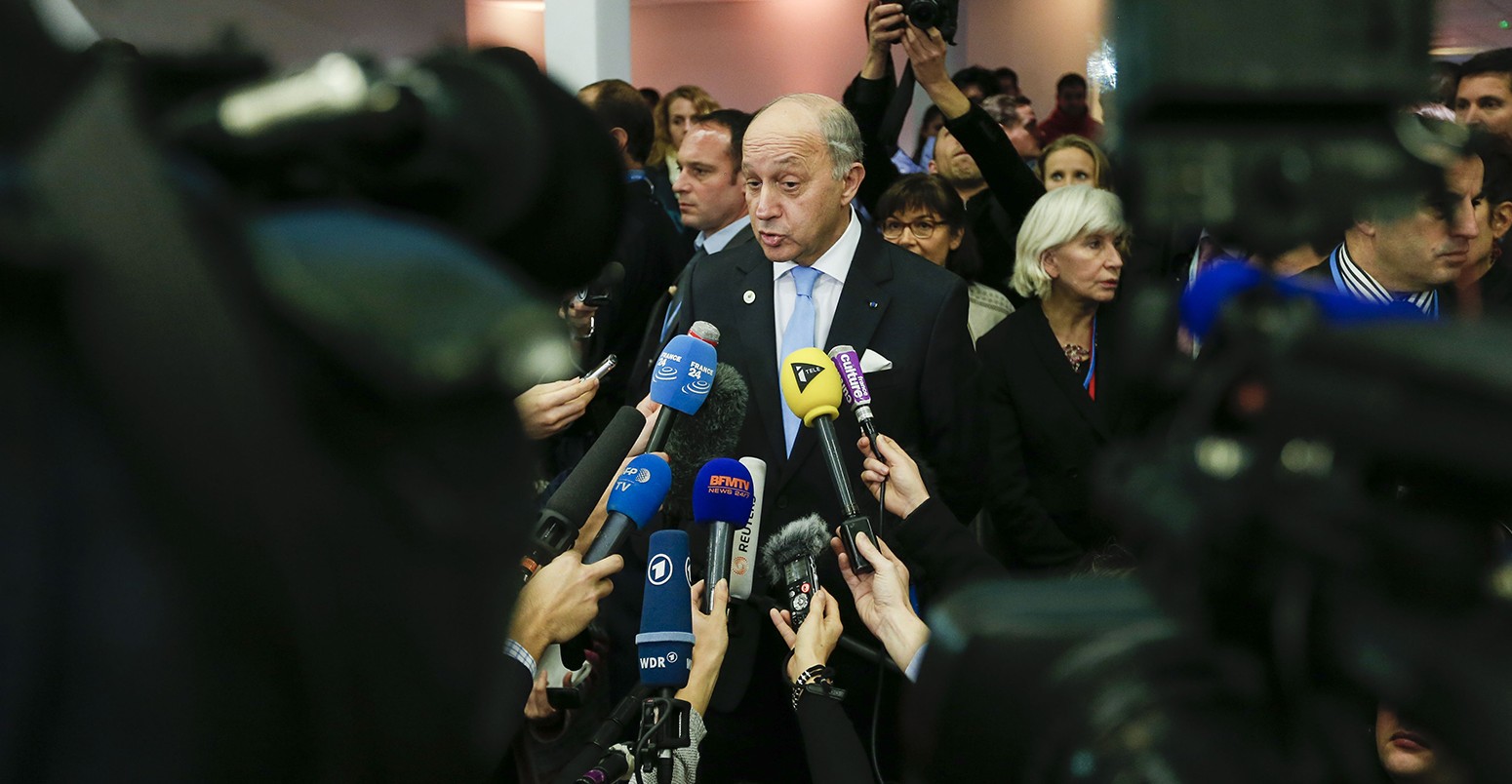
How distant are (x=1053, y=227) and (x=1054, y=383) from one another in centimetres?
44

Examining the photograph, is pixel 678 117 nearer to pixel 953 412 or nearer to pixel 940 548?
pixel 953 412

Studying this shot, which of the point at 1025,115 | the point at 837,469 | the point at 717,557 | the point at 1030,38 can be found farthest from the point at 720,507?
the point at 1030,38

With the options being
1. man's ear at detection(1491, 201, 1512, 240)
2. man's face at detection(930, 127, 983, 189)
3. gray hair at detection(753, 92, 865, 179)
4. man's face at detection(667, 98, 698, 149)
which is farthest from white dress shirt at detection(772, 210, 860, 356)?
man's face at detection(667, 98, 698, 149)

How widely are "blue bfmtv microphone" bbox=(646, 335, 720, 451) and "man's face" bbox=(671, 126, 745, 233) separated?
5.70 ft

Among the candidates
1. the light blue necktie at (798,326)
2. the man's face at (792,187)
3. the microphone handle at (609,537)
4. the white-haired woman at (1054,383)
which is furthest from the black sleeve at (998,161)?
the microphone handle at (609,537)

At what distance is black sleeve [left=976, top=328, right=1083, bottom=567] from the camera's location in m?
2.86

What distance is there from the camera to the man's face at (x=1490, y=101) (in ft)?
10.8

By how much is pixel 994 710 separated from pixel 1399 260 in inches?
69.5

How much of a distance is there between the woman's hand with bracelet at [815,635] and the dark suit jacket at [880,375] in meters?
0.38

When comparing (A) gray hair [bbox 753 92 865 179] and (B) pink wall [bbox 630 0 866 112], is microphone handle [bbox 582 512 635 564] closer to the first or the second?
(A) gray hair [bbox 753 92 865 179]

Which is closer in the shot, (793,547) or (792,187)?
(793,547)

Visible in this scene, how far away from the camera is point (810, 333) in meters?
2.59

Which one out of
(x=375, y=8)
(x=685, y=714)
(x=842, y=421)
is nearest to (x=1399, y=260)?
A: (x=842, y=421)

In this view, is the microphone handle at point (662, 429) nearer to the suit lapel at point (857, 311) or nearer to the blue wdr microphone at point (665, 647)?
the blue wdr microphone at point (665, 647)
